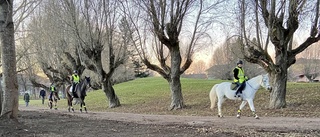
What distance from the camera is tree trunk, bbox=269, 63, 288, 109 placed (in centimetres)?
1770

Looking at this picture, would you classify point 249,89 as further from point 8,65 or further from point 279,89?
point 8,65

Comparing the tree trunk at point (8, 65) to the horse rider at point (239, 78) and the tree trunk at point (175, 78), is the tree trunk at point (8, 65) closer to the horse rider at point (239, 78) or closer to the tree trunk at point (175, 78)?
the horse rider at point (239, 78)

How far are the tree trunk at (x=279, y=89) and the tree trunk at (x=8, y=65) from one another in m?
Result: 13.5

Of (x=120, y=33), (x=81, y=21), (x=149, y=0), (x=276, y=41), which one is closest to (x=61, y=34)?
(x=81, y=21)

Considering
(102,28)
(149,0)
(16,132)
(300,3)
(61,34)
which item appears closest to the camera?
(16,132)

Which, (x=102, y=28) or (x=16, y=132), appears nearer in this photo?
(x=16, y=132)

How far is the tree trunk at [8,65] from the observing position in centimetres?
1048

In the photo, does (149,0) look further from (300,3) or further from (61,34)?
(61,34)

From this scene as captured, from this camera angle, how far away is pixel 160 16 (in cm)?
1983

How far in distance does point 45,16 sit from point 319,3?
82.1 ft

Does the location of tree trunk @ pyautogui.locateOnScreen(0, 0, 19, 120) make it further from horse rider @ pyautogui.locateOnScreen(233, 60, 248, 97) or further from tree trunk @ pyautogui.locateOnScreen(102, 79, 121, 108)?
tree trunk @ pyautogui.locateOnScreen(102, 79, 121, 108)

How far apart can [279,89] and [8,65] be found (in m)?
14.0

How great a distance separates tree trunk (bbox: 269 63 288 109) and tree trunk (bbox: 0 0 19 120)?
13.5 m

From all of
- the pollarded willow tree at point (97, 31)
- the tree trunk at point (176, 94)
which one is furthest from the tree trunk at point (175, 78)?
the pollarded willow tree at point (97, 31)
